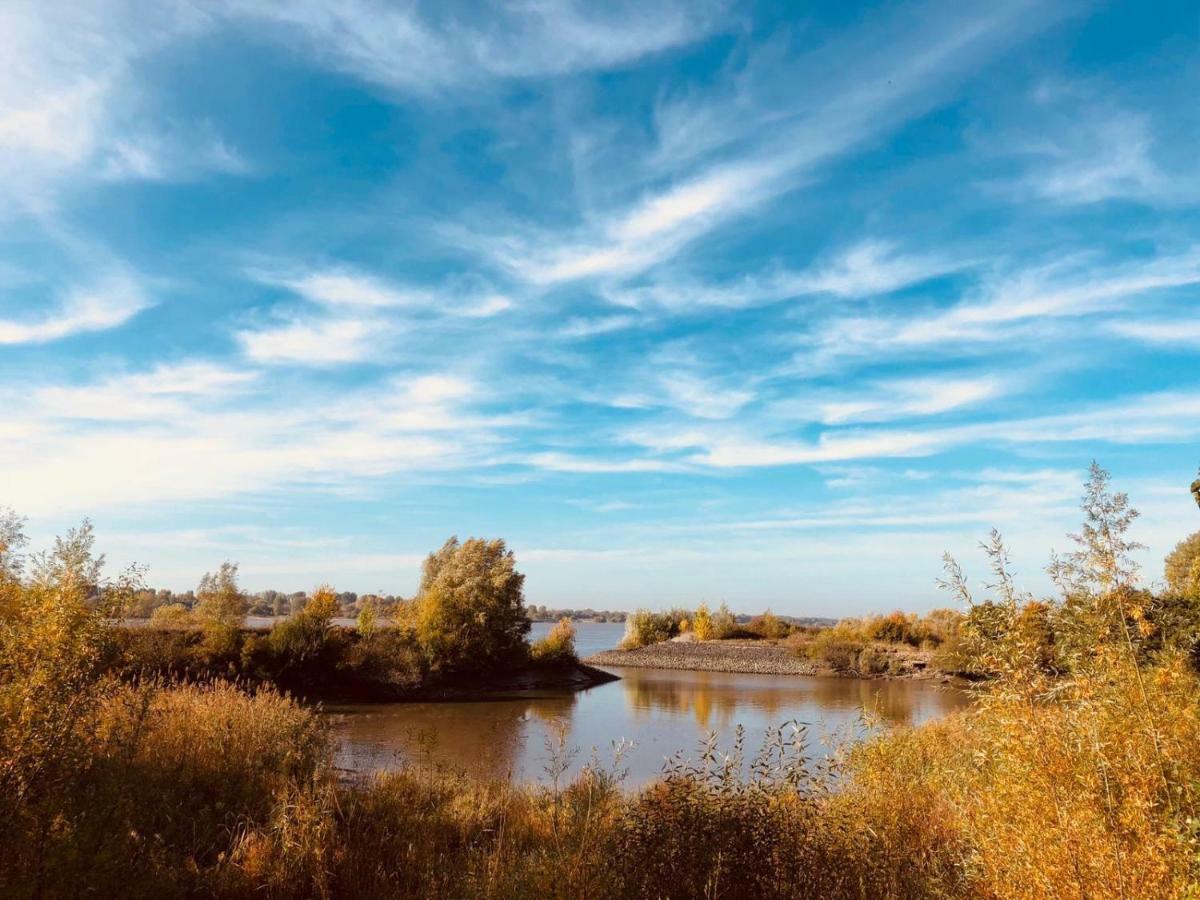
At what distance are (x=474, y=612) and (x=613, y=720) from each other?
12.7 meters

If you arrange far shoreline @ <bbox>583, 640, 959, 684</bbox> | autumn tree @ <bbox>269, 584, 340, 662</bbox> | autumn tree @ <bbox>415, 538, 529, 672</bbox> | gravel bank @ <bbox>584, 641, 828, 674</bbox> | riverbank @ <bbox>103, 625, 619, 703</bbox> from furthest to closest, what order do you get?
gravel bank @ <bbox>584, 641, 828, 674</bbox>
far shoreline @ <bbox>583, 640, 959, 684</bbox>
autumn tree @ <bbox>415, 538, 529, 672</bbox>
autumn tree @ <bbox>269, 584, 340, 662</bbox>
riverbank @ <bbox>103, 625, 619, 703</bbox>

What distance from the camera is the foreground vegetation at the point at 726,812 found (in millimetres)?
3949

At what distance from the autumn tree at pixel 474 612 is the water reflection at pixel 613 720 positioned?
4.56 meters

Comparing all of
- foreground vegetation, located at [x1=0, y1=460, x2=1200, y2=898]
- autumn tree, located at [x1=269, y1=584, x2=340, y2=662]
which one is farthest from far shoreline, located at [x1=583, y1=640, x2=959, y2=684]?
foreground vegetation, located at [x1=0, y1=460, x2=1200, y2=898]

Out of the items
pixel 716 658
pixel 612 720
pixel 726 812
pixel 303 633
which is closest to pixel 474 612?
pixel 303 633

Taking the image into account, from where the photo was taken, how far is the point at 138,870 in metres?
4.89

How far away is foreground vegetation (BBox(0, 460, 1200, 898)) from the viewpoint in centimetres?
395

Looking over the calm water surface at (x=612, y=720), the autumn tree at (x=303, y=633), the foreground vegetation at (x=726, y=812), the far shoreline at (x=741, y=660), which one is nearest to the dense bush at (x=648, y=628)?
the far shoreline at (x=741, y=660)

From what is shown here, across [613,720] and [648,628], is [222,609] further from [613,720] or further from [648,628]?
[648,628]

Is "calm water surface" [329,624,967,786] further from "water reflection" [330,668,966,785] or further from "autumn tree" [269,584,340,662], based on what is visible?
"autumn tree" [269,584,340,662]

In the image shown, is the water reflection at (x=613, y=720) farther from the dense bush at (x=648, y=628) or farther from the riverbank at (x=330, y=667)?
the dense bush at (x=648, y=628)

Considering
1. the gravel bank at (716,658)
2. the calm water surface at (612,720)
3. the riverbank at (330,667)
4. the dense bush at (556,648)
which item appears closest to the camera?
the calm water surface at (612,720)

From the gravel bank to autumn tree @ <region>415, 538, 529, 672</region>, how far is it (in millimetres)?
17706

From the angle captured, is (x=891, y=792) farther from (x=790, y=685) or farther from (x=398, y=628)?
(x=790, y=685)
